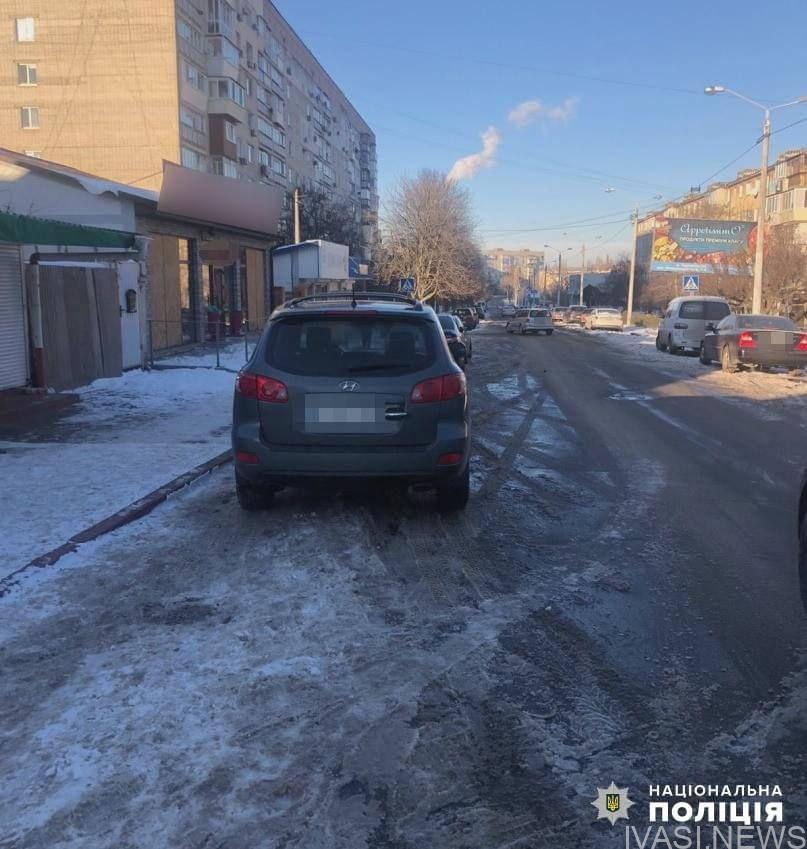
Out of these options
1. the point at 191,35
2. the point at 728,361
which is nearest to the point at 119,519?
the point at 728,361

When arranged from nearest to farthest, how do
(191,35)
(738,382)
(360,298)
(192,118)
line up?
(360,298) < (738,382) < (191,35) < (192,118)

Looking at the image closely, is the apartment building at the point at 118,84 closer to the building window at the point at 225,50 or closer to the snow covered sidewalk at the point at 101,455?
the building window at the point at 225,50

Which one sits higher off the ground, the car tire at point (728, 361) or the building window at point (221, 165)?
the building window at point (221, 165)

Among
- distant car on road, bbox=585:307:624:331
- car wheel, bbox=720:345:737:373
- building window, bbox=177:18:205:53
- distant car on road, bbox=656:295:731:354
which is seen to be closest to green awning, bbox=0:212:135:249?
car wheel, bbox=720:345:737:373

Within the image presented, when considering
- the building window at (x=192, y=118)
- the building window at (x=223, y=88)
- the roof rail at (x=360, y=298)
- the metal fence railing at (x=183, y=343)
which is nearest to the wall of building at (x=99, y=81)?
the building window at (x=192, y=118)

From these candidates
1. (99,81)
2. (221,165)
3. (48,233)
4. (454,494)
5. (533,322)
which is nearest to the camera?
(454,494)

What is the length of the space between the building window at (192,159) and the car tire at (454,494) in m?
38.6

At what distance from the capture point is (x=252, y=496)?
6254 millimetres

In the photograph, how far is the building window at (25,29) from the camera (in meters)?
39.8

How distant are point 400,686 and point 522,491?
12.6ft

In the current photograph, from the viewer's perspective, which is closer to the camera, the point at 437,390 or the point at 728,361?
the point at 437,390

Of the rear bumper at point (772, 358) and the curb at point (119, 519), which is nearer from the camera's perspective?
the curb at point (119, 519)

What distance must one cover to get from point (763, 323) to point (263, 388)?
1638 cm

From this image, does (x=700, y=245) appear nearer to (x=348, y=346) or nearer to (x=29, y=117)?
(x=29, y=117)
